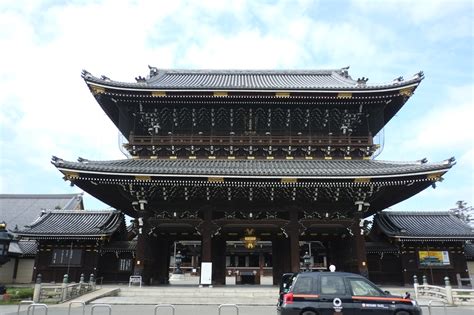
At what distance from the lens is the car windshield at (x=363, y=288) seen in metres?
11.0

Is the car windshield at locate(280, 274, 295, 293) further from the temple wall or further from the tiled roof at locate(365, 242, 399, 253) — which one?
the temple wall

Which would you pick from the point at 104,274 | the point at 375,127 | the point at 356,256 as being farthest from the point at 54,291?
the point at 375,127

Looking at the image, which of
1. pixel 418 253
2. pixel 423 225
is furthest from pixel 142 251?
pixel 423 225

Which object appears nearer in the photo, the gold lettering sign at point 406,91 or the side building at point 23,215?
the gold lettering sign at point 406,91

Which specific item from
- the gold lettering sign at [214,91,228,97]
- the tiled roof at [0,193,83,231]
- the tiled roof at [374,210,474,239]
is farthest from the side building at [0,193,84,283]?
the tiled roof at [374,210,474,239]

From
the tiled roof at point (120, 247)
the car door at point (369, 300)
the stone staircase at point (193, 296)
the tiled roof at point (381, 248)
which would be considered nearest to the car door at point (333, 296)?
the car door at point (369, 300)

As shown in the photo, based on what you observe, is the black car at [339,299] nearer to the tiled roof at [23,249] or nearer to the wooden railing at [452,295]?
the wooden railing at [452,295]

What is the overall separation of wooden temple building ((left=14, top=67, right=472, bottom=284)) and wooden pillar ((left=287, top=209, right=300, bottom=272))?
6cm

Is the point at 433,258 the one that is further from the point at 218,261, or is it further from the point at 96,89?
the point at 96,89

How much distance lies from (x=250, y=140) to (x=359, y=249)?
9.34 m

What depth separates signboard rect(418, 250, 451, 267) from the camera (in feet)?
76.5

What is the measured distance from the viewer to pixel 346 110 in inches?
934

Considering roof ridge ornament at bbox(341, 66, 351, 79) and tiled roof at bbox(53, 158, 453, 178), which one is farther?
roof ridge ornament at bbox(341, 66, 351, 79)

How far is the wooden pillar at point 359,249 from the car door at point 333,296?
33.4 ft
